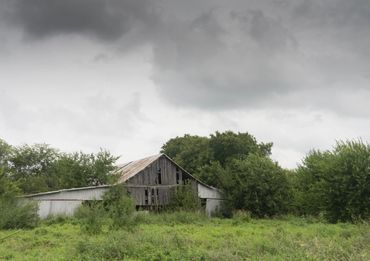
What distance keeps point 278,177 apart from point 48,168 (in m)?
38.2

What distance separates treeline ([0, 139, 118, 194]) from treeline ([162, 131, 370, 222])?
477 inches

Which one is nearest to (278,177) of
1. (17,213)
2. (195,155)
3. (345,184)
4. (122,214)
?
(345,184)

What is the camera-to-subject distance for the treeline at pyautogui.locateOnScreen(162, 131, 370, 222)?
25.8 metres

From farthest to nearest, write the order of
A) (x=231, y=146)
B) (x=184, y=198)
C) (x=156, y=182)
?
(x=231, y=146)
(x=156, y=182)
(x=184, y=198)

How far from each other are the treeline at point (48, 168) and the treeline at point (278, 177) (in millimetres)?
12105

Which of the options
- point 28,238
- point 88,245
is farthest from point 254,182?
point 88,245

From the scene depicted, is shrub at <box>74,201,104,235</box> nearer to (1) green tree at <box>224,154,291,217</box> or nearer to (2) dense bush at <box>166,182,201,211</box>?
(2) dense bush at <box>166,182,201,211</box>

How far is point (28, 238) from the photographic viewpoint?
1752 centimetres

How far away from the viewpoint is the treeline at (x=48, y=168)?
129 ft

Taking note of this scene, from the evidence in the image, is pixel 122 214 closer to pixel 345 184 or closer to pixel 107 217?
pixel 107 217

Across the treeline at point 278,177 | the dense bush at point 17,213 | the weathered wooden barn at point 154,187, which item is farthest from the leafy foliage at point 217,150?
the dense bush at point 17,213

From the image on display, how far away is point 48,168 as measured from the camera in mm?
62625

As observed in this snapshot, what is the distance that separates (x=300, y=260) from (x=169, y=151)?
53.1 metres

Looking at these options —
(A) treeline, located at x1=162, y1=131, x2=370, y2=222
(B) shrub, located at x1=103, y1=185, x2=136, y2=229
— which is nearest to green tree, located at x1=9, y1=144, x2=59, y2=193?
(A) treeline, located at x1=162, y1=131, x2=370, y2=222
